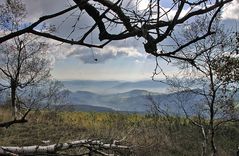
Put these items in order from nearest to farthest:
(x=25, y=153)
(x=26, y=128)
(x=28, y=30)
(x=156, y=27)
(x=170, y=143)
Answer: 1. (x=156, y=27)
2. (x=28, y=30)
3. (x=25, y=153)
4. (x=26, y=128)
5. (x=170, y=143)

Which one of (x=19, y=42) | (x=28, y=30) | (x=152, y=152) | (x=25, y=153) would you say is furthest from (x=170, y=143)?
(x=28, y=30)

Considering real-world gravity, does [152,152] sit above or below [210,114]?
Answer: below

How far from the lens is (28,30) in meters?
3.00

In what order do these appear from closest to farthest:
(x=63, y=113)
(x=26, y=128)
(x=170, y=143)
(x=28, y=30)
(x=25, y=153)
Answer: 1. (x=28, y=30)
2. (x=25, y=153)
3. (x=26, y=128)
4. (x=170, y=143)
5. (x=63, y=113)

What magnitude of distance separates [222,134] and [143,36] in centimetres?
4230

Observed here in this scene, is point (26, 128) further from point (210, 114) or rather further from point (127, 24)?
point (127, 24)

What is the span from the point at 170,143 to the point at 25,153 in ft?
94.8

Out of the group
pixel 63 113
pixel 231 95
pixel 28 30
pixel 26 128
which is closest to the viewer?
pixel 28 30

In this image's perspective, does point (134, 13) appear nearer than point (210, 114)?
Yes

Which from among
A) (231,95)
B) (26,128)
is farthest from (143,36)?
(26,128)

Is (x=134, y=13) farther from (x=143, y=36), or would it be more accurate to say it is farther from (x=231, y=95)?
(x=231, y=95)

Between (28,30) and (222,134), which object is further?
(222,134)

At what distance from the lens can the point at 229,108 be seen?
73.6ft

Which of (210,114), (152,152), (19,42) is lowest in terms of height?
(152,152)
